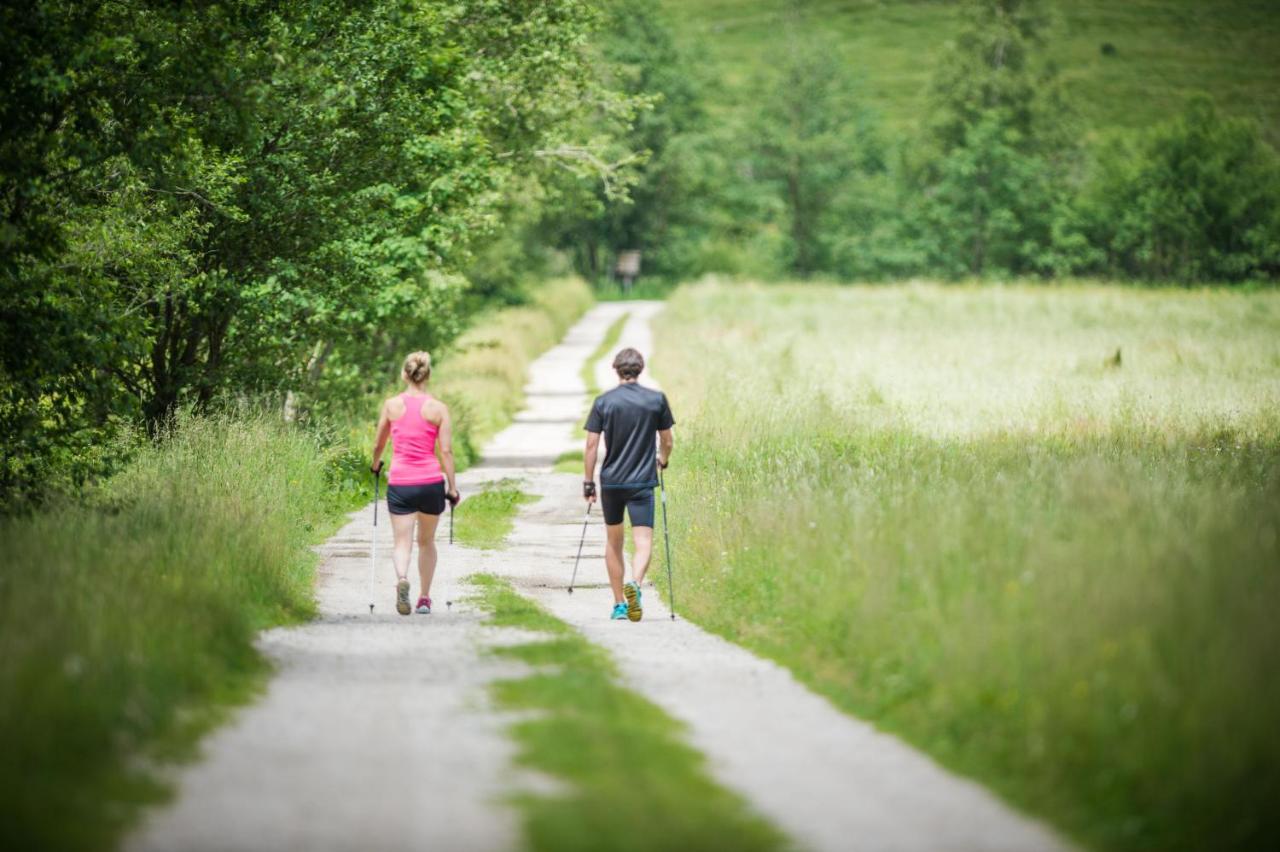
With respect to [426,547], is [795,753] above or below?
below

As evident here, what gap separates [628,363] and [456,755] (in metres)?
5.58

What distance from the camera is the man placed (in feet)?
39.8

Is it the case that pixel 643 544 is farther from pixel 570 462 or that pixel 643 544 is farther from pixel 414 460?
Answer: pixel 570 462

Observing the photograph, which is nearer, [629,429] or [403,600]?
[629,429]

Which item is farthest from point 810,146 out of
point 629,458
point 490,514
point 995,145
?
point 629,458

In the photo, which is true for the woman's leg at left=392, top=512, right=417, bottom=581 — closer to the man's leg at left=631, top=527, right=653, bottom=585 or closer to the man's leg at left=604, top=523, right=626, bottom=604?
the man's leg at left=604, top=523, right=626, bottom=604

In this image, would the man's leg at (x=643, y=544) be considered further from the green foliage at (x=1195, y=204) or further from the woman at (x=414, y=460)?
the green foliage at (x=1195, y=204)

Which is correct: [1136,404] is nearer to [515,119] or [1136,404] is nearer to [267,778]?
[515,119]

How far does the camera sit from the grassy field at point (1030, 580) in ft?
21.3

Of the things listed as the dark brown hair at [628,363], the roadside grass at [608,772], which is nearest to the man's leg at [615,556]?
the dark brown hair at [628,363]

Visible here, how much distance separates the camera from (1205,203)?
100250mm

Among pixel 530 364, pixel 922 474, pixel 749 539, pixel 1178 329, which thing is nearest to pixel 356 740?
pixel 749 539

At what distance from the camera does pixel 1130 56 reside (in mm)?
173875

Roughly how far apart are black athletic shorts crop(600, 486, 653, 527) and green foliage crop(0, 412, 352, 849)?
104 inches
